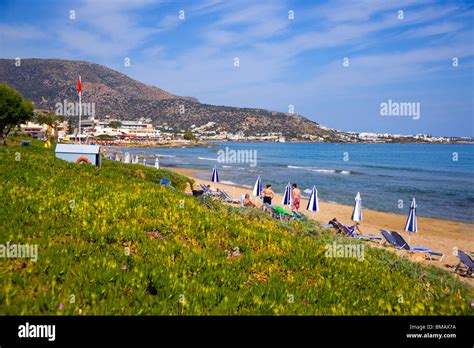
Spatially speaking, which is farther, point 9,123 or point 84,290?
point 9,123

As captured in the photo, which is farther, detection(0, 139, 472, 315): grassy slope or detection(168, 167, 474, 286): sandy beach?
detection(168, 167, 474, 286): sandy beach

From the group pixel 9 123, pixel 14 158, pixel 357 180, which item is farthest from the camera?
pixel 9 123

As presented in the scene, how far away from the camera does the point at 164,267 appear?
5.46 metres

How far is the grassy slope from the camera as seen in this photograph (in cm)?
445

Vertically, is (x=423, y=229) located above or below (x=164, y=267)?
below

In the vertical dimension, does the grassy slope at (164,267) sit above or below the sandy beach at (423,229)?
above

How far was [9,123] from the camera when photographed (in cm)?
5612

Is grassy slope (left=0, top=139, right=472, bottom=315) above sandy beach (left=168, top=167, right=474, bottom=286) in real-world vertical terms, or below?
above

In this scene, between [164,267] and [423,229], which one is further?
[423,229]

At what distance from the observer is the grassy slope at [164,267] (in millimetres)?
4445

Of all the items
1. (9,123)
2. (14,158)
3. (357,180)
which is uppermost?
(9,123)

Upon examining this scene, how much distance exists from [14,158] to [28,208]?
16.8 feet
